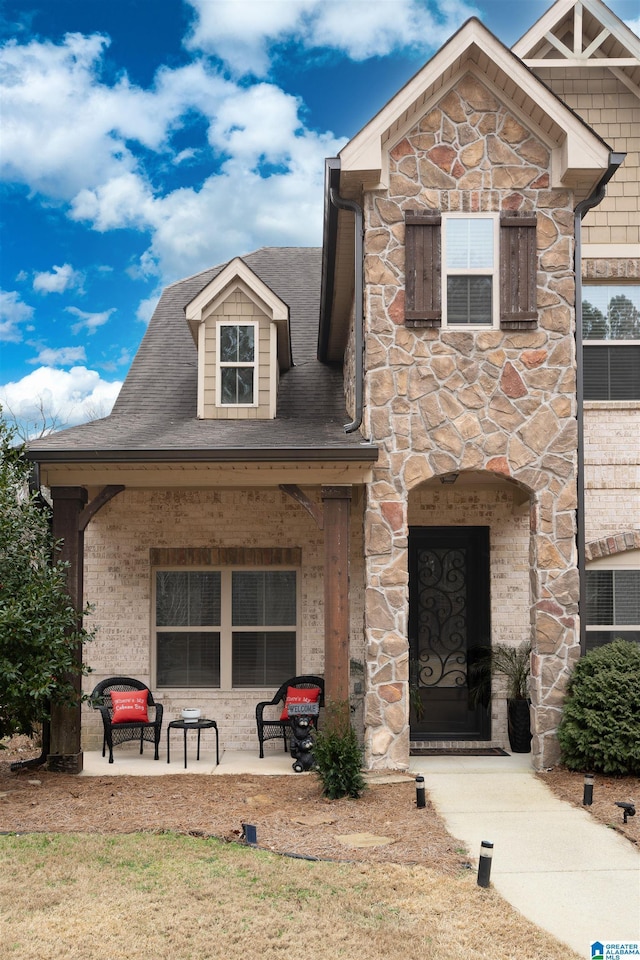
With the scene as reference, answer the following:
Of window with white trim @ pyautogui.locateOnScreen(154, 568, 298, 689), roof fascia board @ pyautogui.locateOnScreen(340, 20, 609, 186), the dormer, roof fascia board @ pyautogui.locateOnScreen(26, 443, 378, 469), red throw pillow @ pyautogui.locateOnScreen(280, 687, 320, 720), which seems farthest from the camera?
window with white trim @ pyautogui.locateOnScreen(154, 568, 298, 689)

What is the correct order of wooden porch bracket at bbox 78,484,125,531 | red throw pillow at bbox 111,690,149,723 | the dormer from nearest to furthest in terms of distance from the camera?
wooden porch bracket at bbox 78,484,125,531 → red throw pillow at bbox 111,690,149,723 → the dormer

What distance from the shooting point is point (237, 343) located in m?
11.0

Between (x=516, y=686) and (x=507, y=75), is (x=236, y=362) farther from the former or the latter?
(x=516, y=686)

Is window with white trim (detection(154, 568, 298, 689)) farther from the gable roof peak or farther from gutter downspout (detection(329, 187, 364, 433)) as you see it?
the gable roof peak

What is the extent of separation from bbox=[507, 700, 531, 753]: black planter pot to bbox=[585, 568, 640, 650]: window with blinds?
115 cm

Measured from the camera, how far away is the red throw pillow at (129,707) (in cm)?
1016

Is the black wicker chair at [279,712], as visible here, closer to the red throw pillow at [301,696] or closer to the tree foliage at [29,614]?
the red throw pillow at [301,696]

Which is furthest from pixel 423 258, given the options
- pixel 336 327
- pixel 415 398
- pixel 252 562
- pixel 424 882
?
pixel 424 882

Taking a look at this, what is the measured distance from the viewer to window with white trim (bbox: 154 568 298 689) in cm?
1113

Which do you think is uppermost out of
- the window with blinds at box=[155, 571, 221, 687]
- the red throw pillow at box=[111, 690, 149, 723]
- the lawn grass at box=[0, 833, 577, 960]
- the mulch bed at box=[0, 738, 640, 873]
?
the window with blinds at box=[155, 571, 221, 687]

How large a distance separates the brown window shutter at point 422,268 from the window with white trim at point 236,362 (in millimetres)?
2419

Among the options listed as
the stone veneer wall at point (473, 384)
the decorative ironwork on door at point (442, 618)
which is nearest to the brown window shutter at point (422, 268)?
the stone veneer wall at point (473, 384)

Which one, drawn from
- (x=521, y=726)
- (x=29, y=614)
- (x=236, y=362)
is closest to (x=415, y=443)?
(x=236, y=362)

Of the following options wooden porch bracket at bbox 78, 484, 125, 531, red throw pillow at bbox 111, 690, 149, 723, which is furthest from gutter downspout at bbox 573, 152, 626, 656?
red throw pillow at bbox 111, 690, 149, 723
